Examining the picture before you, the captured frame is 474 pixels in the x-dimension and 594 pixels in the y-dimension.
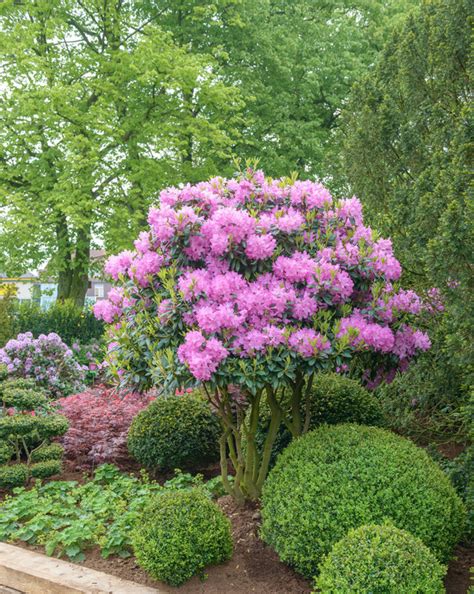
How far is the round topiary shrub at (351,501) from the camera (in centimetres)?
366

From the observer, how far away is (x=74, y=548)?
171 inches

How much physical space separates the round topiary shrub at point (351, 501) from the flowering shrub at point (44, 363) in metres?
6.43

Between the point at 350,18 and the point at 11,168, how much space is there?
1103 centimetres

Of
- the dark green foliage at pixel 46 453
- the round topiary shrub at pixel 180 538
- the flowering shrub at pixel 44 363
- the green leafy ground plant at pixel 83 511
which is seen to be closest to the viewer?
the round topiary shrub at pixel 180 538

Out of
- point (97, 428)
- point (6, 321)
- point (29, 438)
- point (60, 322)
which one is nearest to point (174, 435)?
point (97, 428)

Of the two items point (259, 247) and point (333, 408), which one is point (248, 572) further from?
point (259, 247)

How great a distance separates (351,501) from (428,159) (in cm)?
325

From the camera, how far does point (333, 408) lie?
17.9 ft

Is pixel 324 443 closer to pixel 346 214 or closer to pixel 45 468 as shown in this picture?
pixel 346 214

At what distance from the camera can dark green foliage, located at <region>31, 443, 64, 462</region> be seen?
20.3 feet

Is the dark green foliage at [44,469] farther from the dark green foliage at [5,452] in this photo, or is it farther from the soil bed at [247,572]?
the soil bed at [247,572]

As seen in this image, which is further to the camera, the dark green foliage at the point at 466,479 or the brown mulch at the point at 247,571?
the dark green foliage at the point at 466,479

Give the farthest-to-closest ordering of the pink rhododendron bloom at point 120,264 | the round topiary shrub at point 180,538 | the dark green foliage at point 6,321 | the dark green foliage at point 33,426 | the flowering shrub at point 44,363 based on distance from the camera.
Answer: the dark green foliage at point 6,321
the flowering shrub at point 44,363
the dark green foliage at point 33,426
the pink rhododendron bloom at point 120,264
the round topiary shrub at point 180,538

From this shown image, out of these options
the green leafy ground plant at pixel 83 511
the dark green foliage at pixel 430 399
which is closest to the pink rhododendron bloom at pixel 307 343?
the dark green foliage at pixel 430 399
